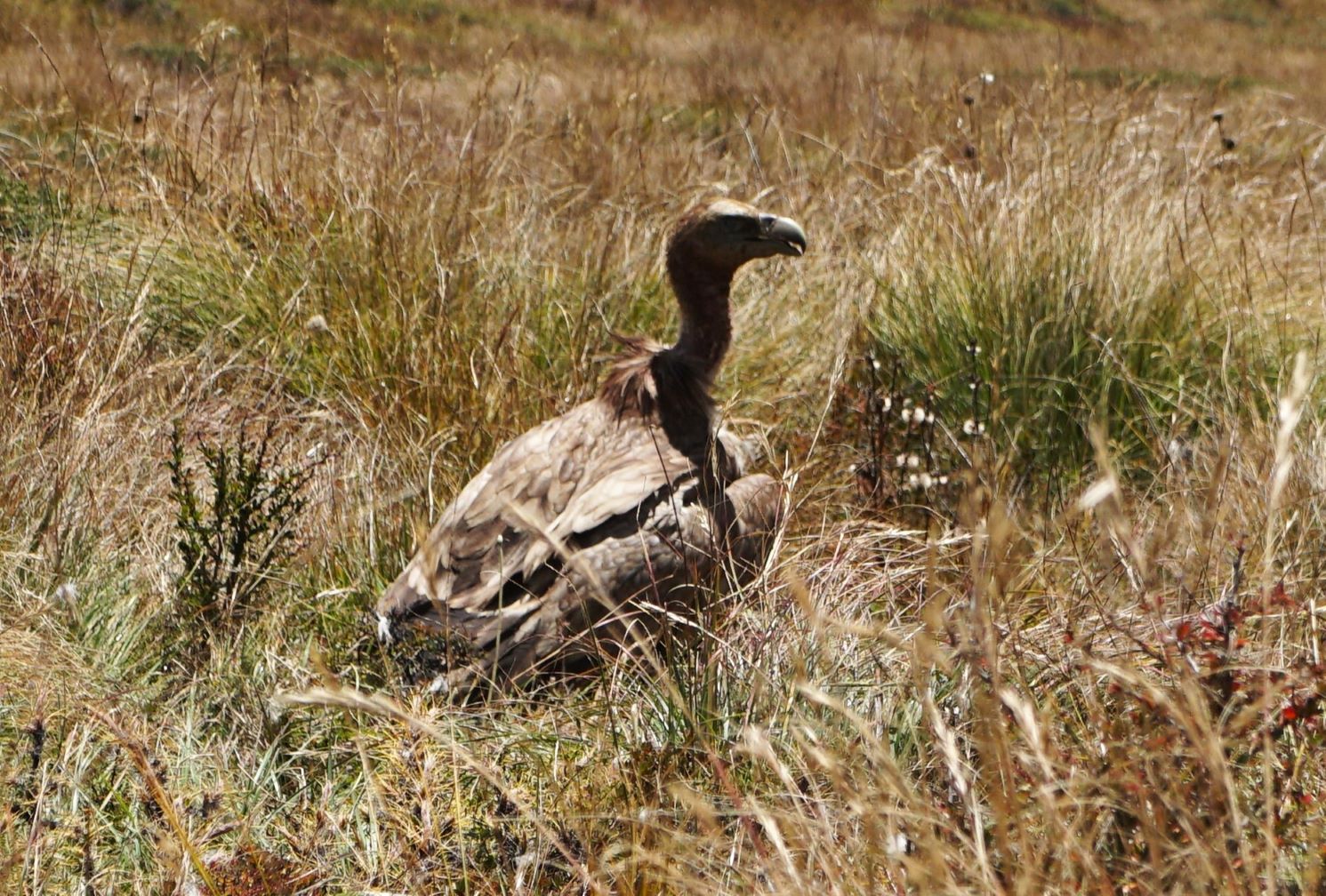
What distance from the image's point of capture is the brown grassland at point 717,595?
7.50ft

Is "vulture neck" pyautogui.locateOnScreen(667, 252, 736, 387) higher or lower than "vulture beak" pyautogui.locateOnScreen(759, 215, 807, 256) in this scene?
lower

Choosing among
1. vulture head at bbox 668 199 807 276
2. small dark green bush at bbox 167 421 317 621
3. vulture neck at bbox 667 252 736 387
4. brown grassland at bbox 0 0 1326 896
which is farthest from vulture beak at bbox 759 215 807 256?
small dark green bush at bbox 167 421 317 621

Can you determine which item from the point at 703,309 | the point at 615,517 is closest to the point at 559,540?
the point at 615,517

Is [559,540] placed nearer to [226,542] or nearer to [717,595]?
[717,595]

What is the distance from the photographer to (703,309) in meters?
4.76

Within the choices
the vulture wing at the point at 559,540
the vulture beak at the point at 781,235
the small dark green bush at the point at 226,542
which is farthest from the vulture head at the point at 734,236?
the small dark green bush at the point at 226,542

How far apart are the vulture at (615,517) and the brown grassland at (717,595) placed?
0.16m

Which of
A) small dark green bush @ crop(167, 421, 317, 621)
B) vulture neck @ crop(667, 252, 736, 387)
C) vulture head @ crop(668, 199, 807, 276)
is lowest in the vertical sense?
small dark green bush @ crop(167, 421, 317, 621)

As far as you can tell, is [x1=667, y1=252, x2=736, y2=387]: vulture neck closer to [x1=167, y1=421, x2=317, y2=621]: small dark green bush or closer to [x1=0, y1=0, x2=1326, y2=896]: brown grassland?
[x1=0, y1=0, x2=1326, y2=896]: brown grassland

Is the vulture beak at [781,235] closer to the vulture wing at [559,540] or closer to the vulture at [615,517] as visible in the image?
the vulture at [615,517]

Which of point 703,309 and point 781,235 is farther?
point 703,309

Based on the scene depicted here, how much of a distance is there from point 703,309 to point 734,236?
292 mm

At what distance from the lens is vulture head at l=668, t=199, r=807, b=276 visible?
4.58 m

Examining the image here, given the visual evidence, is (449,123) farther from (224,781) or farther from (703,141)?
(224,781)
